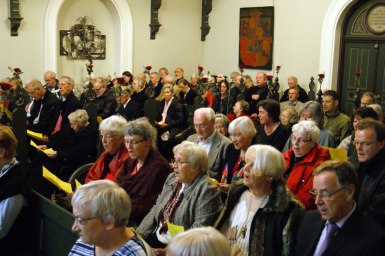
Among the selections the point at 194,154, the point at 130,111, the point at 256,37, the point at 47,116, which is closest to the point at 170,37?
the point at 256,37

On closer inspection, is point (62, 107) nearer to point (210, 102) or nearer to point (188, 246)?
point (210, 102)

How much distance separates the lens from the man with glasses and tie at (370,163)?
3.02m

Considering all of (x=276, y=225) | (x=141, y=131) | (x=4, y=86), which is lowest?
(x=276, y=225)

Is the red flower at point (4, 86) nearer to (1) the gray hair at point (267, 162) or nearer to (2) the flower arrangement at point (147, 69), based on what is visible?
(1) the gray hair at point (267, 162)

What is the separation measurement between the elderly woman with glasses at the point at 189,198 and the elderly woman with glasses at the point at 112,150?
93 cm

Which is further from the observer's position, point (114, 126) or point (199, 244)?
point (114, 126)

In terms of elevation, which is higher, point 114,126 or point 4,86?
point 4,86

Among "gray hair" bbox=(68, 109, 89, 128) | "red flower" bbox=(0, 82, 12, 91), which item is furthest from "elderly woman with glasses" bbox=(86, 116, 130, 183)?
"red flower" bbox=(0, 82, 12, 91)

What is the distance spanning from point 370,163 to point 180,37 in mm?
9933

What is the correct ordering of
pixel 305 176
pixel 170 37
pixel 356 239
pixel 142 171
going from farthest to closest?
pixel 170 37, pixel 142 171, pixel 305 176, pixel 356 239

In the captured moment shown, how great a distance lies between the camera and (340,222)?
2467 mm

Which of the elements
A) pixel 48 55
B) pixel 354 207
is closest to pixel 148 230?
pixel 354 207

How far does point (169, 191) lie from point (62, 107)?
3.85m

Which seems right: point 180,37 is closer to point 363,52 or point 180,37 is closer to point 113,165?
point 363,52
